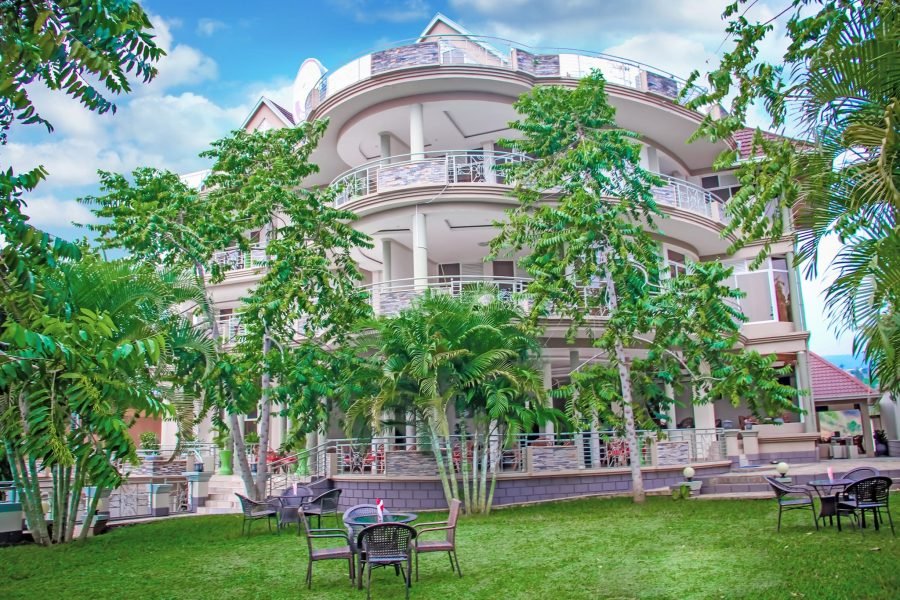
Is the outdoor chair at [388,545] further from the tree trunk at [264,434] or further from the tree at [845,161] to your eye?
the tree trunk at [264,434]

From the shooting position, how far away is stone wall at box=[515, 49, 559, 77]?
21547mm

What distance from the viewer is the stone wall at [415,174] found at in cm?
2003

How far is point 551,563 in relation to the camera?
390 inches

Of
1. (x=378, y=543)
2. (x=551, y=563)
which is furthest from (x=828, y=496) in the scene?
(x=378, y=543)

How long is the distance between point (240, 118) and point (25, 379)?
26.8 meters

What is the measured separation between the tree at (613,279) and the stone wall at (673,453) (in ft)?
7.78

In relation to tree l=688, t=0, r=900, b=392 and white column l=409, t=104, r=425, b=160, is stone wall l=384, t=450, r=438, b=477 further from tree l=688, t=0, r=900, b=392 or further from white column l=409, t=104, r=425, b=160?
tree l=688, t=0, r=900, b=392

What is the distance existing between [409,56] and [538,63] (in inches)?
149

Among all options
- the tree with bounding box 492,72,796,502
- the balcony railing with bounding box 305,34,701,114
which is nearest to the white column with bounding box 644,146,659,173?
the balcony railing with bounding box 305,34,701,114

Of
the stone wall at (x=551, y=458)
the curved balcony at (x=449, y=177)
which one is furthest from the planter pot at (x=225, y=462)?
the stone wall at (x=551, y=458)

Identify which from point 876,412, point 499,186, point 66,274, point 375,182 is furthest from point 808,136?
point 876,412

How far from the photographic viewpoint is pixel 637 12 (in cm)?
1012

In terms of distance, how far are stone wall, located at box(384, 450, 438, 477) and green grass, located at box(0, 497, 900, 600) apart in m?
2.76

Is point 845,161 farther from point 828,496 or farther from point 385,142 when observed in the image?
point 385,142
